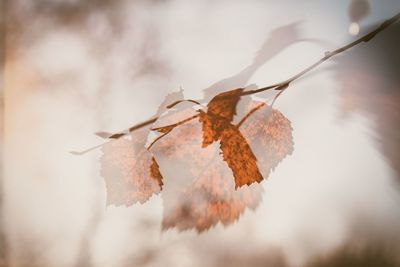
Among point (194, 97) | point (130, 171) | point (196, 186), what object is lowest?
point (196, 186)

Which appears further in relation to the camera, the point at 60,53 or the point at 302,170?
the point at 60,53

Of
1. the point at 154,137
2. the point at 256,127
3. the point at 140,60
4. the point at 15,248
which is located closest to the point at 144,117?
the point at 154,137

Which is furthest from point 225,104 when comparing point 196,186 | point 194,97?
point 196,186

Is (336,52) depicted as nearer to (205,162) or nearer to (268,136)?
(268,136)

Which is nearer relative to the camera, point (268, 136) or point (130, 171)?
point (268, 136)

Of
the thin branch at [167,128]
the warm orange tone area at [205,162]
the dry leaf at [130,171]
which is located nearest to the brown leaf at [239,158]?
the warm orange tone area at [205,162]

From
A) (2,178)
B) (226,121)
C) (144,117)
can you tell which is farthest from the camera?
(2,178)

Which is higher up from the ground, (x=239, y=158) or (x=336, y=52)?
(x=336, y=52)

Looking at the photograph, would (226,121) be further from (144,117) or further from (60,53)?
(60,53)

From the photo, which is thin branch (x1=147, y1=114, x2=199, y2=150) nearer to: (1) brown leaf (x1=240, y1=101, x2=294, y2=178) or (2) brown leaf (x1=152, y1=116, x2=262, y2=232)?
(2) brown leaf (x1=152, y1=116, x2=262, y2=232)
